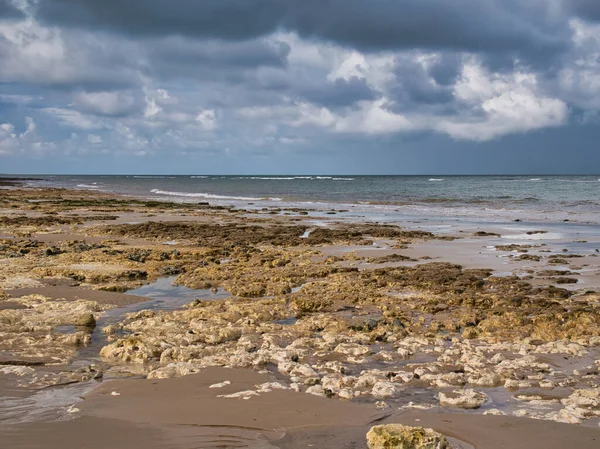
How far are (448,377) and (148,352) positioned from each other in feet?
14.0

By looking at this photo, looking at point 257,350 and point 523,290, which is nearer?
point 257,350

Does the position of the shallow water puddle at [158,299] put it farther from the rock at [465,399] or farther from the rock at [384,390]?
the rock at [465,399]

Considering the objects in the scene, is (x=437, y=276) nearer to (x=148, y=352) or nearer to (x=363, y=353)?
(x=363, y=353)

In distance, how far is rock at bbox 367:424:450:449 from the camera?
16.7 ft

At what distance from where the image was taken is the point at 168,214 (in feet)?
122

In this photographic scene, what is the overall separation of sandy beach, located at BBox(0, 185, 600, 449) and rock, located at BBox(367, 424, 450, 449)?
26 centimetres

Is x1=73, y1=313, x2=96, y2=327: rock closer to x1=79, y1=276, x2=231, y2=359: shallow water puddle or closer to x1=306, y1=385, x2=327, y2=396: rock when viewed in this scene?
x1=79, y1=276, x2=231, y2=359: shallow water puddle

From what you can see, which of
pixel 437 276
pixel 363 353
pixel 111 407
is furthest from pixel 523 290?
pixel 111 407

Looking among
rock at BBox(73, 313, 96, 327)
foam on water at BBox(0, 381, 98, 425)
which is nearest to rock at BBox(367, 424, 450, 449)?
foam on water at BBox(0, 381, 98, 425)

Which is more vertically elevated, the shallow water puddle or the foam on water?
the foam on water

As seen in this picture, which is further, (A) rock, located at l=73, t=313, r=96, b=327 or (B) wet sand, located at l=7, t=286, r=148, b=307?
(B) wet sand, located at l=7, t=286, r=148, b=307

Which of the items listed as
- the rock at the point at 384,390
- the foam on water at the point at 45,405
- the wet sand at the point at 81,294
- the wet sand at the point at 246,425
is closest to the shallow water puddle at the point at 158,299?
the wet sand at the point at 81,294

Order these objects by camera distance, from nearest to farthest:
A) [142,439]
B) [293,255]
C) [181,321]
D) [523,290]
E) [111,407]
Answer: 1. [142,439]
2. [111,407]
3. [181,321]
4. [523,290]
5. [293,255]

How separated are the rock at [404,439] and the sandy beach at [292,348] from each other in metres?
0.26
